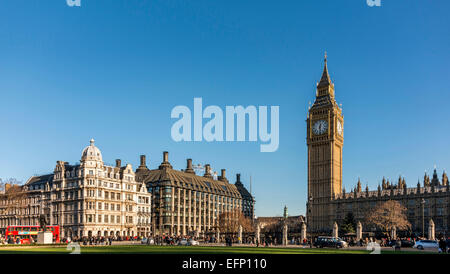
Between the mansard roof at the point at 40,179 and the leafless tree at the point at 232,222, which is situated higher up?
the mansard roof at the point at 40,179

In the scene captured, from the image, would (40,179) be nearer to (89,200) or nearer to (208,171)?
(89,200)

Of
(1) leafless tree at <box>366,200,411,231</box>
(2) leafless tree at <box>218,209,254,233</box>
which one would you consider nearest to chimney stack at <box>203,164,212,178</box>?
(2) leafless tree at <box>218,209,254,233</box>

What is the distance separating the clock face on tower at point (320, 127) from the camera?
6324 inches

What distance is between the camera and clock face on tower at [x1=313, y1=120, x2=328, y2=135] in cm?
16062

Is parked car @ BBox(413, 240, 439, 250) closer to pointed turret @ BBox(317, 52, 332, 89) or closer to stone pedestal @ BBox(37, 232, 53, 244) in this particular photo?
stone pedestal @ BBox(37, 232, 53, 244)

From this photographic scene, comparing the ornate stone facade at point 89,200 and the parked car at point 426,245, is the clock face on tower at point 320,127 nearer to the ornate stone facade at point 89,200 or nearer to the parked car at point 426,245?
the ornate stone facade at point 89,200

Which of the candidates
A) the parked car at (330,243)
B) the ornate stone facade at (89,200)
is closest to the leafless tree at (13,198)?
the ornate stone facade at (89,200)

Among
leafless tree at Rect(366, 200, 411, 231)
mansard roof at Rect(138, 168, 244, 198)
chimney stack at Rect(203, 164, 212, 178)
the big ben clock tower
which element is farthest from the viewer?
chimney stack at Rect(203, 164, 212, 178)

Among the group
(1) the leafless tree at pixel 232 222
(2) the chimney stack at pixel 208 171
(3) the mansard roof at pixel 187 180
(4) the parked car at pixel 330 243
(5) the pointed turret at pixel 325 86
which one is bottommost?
(1) the leafless tree at pixel 232 222

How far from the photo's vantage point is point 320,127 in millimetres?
161875

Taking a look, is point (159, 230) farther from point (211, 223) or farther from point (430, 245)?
point (430, 245)

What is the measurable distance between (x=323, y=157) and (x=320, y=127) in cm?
952

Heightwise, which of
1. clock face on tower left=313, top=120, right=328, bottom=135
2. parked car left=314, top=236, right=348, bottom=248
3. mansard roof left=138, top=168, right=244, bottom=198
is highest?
clock face on tower left=313, top=120, right=328, bottom=135
